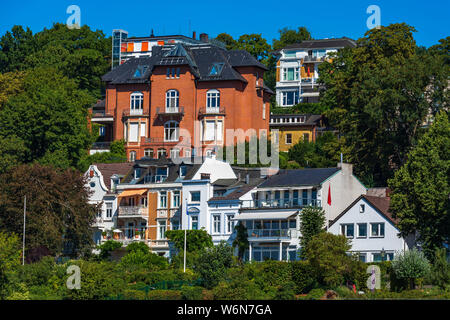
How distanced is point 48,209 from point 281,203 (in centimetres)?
1801

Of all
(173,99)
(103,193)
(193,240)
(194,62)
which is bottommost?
(193,240)

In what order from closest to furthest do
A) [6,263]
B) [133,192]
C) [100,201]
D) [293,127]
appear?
1. [6,263]
2. [133,192]
3. [100,201]
4. [293,127]

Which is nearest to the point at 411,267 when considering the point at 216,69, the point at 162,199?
the point at 162,199

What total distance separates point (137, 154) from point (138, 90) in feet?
24.8

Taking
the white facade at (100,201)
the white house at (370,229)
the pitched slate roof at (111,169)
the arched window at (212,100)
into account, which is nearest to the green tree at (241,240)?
the white house at (370,229)

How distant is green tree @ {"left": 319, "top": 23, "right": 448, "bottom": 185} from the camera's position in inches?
3807

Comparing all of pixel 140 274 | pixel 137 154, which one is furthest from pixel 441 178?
pixel 137 154

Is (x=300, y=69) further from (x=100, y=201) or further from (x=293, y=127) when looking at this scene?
(x=100, y=201)

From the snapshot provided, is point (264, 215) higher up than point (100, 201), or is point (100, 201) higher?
point (100, 201)

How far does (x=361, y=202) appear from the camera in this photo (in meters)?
86.8

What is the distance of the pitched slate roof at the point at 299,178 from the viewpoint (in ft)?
297

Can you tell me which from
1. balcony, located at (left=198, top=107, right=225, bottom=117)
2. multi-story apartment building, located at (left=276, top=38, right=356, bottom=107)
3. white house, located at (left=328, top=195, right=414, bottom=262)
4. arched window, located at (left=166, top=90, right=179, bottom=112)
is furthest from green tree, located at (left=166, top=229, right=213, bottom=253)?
multi-story apartment building, located at (left=276, top=38, right=356, bottom=107)

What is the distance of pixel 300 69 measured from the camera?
15000 cm

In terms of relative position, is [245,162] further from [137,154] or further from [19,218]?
[19,218]
